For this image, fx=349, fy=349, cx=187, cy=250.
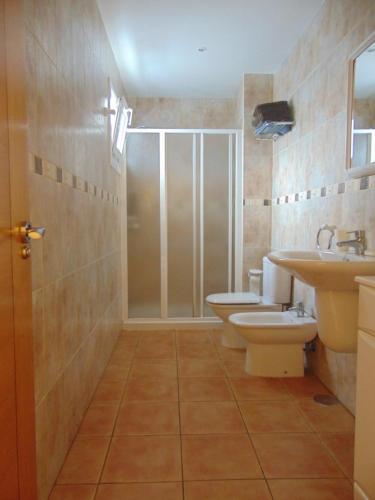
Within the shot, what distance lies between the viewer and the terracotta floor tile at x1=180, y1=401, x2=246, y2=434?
1794 mm

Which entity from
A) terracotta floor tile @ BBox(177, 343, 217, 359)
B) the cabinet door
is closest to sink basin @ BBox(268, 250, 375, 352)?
the cabinet door

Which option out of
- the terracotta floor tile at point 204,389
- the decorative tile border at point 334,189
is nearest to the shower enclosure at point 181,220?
the decorative tile border at point 334,189

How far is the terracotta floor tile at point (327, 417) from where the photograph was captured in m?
1.81

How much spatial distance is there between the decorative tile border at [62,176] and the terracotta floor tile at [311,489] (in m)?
1.54

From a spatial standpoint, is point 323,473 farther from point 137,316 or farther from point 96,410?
point 137,316

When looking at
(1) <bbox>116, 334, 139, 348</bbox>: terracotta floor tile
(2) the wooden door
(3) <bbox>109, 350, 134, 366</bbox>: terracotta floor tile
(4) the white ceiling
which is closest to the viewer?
(2) the wooden door

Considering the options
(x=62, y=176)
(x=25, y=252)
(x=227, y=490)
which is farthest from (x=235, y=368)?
(x=25, y=252)

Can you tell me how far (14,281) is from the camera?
3.36ft

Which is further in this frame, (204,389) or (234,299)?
(234,299)

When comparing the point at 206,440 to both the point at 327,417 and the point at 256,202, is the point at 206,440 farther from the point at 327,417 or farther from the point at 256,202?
the point at 256,202

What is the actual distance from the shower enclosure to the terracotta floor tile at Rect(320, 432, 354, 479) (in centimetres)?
185

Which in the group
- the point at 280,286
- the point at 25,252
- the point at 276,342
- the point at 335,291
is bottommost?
the point at 276,342

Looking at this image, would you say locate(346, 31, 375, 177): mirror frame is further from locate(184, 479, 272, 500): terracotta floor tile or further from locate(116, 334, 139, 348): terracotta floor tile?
locate(116, 334, 139, 348): terracotta floor tile

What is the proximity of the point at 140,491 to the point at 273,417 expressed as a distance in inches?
33.1
